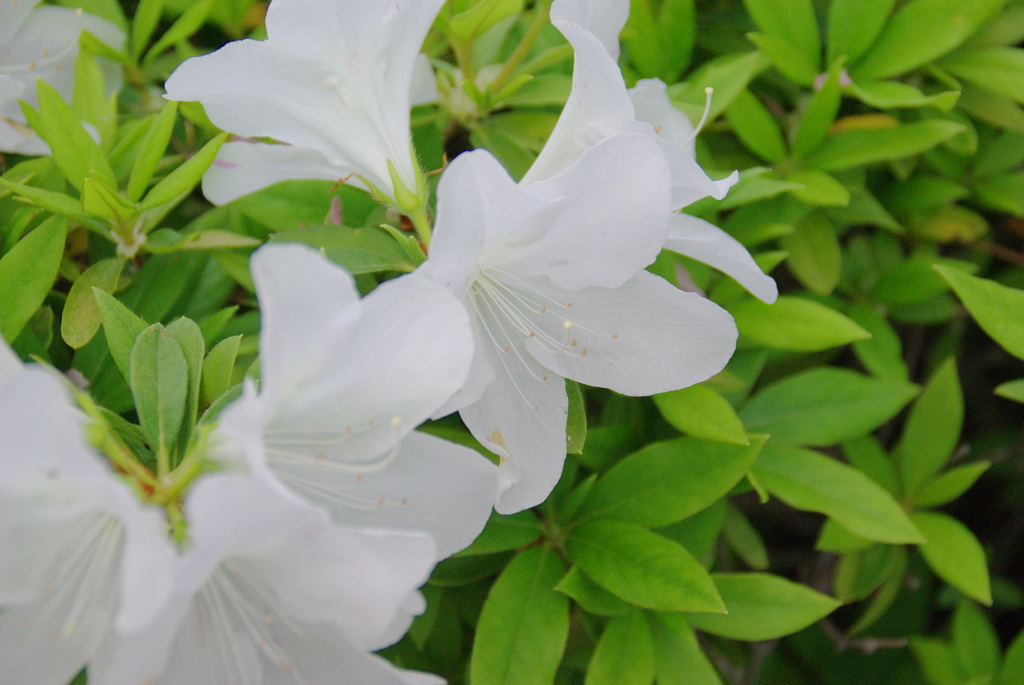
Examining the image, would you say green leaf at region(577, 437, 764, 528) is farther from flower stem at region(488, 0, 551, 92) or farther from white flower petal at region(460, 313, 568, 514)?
flower stem at region(488, 0, 551, 92)

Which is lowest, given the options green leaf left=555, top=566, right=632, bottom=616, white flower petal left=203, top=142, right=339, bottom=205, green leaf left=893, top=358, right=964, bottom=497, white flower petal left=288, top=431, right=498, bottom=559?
green leaf left=893, top=358, right=964, bottom=497

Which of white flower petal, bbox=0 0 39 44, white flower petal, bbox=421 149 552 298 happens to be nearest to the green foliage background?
white flower petal, bbox=0 0 39 44

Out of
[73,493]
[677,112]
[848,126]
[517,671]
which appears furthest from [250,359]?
[848,126]

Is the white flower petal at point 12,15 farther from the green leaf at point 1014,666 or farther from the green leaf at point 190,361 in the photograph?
the green leaf at point 1014,666

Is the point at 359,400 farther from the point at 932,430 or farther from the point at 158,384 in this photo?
the point at 932,430

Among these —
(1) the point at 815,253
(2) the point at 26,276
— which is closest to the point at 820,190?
(1) the point at 815,253

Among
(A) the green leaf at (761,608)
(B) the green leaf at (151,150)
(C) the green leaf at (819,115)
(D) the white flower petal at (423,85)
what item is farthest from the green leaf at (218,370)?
(C) the green leaf at (819,115)
